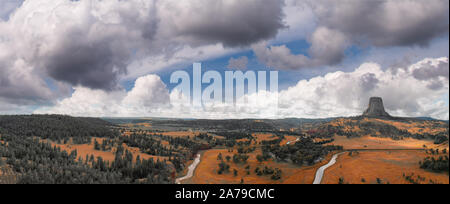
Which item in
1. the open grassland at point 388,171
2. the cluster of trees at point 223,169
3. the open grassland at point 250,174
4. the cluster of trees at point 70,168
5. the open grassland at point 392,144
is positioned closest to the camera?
the open grassland at point 388,171

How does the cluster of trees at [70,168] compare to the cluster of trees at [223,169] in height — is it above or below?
above

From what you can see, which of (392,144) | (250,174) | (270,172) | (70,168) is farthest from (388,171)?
(70,168)

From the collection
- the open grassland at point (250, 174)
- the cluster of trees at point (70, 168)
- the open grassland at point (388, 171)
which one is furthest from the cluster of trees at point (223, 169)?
the open grassland at point (388, 171)

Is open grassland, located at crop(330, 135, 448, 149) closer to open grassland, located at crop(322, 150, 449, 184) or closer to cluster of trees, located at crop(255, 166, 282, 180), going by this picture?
open grassland, located at crop(322, 150, 449, 184)

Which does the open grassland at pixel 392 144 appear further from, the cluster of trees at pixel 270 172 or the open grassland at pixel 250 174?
the cluster of trees at pixel 270 172

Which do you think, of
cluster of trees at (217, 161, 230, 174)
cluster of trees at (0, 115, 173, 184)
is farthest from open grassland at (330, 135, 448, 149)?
cluster of trees at (217, 161, 230, 174)

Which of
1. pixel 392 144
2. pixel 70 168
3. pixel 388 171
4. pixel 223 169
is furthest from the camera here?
pixel 223 169

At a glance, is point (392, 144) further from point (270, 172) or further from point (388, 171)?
point (388, 171)

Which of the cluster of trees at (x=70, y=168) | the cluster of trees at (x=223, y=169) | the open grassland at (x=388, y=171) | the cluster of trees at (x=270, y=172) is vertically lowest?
the cluster of trees at (x=223, y=169)

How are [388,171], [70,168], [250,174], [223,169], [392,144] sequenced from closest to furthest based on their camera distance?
[388,171] → [70,168] → [392,144] → [250,174] → [223,169]
